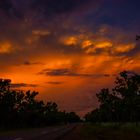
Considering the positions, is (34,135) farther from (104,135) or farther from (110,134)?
(110,134)

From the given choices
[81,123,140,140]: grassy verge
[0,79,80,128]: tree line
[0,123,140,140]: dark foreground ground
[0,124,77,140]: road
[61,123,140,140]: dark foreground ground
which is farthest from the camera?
[0,79,80,128]: tree line

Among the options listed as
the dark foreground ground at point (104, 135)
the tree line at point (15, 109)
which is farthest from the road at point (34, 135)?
the tree line at point (15, 109)

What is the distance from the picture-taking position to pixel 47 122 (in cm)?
17612

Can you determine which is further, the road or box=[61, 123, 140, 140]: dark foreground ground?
box=[61, 123, 140, 140]: dark foreground ground

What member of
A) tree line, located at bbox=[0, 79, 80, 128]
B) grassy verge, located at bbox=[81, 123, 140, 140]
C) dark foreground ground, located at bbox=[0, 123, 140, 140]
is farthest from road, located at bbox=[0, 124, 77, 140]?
tree line, located at bbox=[0, 79, 80, 128]

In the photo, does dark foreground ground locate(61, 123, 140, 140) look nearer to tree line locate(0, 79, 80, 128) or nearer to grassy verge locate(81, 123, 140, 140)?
grassy verge locate(81, 123, 140, 140)

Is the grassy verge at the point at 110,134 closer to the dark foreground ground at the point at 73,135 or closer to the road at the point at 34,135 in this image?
the dark foreground ground at the point at 73,135

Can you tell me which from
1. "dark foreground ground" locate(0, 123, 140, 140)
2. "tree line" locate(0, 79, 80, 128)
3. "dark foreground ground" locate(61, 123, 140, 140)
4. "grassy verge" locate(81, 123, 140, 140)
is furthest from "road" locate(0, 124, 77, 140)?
"tree line" locate(0, 79, 80, 128)

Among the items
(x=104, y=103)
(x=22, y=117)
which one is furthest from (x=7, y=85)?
(x=104, y=103)

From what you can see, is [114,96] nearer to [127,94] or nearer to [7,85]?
[127,94]

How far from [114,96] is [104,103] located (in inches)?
1280

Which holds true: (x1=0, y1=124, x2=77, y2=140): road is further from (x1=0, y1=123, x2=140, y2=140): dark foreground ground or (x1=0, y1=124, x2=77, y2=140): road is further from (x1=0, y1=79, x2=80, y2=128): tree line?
(x1=0, y1=79, x2=80, y2=128): tree line

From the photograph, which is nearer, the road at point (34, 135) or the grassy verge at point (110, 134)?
the road at point (34, 135)

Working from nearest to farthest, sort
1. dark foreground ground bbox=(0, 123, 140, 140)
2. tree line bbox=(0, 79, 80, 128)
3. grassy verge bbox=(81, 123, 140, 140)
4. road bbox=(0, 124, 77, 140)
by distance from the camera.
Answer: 1. road bbox=(0, 124, 77, 140)
2. dark foreground ground bbox=(0, 123, 140, 140)
3. grassy verge bbox=(81, 123, 140, 140)
4. tree line bbox=(0, 79, 80, 128)
